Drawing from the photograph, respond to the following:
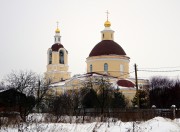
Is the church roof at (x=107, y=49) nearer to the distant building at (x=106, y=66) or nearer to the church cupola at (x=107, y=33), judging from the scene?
the distant building at (x=106, y=66)

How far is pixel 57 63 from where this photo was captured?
55031mm

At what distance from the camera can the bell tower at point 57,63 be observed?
55094mm

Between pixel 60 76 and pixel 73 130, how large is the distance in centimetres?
4525

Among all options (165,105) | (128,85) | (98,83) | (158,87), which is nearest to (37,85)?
(98,83)

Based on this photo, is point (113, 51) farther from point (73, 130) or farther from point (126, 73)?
point (73, 130)

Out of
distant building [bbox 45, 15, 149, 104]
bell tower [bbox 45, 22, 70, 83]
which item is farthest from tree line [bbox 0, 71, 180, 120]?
bell tower [bbox 45, 22, 70, 83]

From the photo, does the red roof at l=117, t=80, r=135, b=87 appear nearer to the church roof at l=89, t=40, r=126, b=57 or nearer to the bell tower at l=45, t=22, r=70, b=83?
the church roof at l=89, t=40, r=126, b=57

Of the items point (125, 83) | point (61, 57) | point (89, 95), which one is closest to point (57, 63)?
point (61, 57)

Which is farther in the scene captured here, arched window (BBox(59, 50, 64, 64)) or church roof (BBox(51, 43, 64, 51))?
arched window (BBox(59, 50, 64, 64))

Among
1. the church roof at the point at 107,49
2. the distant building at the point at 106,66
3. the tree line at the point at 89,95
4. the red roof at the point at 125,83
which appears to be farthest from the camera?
the church roof at the point at 107,49

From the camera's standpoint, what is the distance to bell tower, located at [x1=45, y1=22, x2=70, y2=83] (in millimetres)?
55094

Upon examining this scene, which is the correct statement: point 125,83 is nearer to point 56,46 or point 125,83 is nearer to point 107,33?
point 107,33

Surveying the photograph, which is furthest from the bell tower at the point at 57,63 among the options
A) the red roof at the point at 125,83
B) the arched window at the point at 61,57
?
the red roof at the point at 125,83

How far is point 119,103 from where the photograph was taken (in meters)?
36.9
